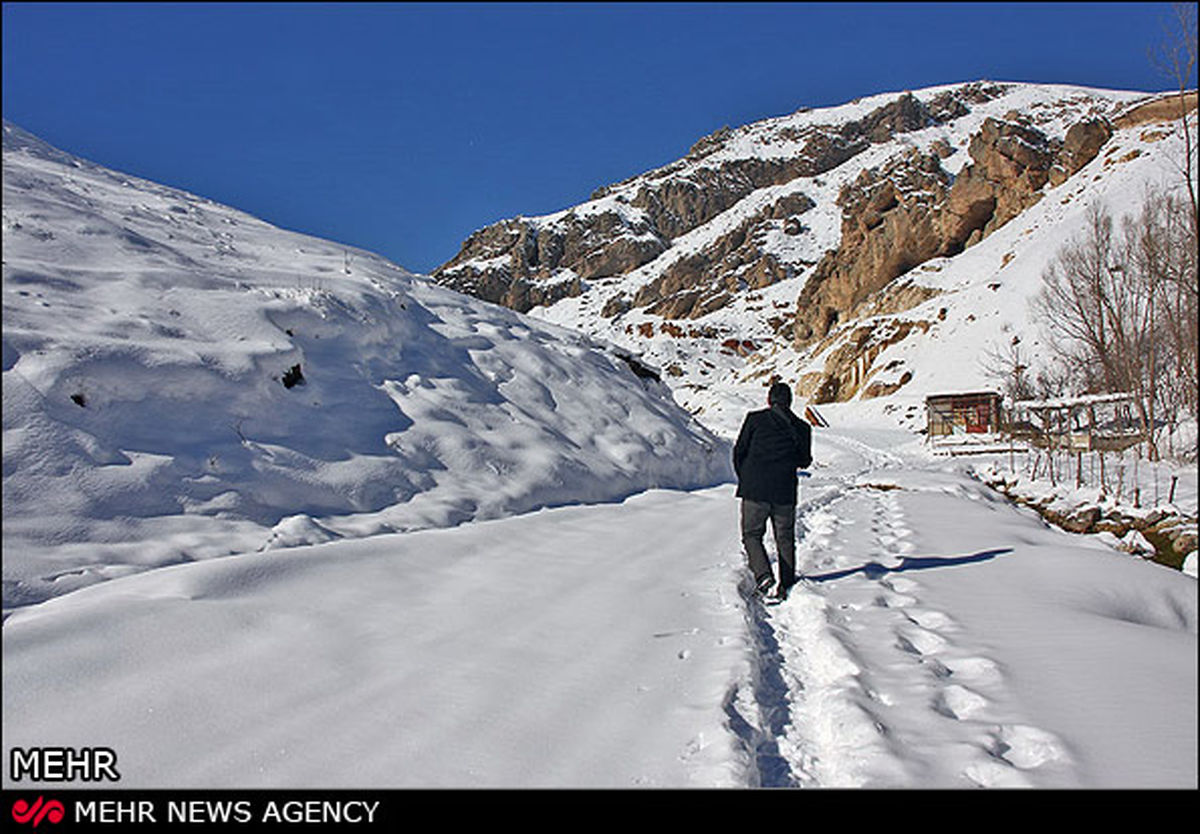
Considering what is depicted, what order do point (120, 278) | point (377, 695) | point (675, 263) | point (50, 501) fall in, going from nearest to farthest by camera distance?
point (377, 695), point (50, 501), point (120, 278), point (675, 263)

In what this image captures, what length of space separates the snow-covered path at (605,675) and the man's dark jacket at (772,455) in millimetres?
868

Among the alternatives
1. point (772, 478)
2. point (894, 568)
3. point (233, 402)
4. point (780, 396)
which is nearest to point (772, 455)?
point (772, 478)

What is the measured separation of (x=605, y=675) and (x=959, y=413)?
42749 mm

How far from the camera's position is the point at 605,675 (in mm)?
3359

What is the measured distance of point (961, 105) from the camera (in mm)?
199000

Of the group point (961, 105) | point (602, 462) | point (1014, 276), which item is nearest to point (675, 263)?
point (1014, 276)

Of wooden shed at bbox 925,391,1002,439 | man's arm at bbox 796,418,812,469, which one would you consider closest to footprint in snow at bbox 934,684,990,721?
man's arm at bbox 796,418,812,469

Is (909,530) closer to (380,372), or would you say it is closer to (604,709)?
(604,709)

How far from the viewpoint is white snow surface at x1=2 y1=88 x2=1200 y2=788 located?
2.01 meters

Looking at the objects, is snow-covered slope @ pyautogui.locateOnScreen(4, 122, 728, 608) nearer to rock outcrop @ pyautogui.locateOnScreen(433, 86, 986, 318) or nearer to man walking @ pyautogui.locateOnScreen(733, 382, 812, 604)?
man walking @ pyautogui.locateOnScreen(733, 382, 812, 604)
